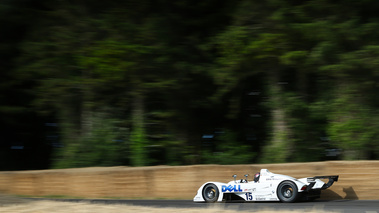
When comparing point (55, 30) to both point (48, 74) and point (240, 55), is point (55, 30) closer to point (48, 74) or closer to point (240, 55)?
point (48, 74)

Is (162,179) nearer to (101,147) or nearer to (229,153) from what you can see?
(229,153)

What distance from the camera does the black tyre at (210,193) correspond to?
1283 cm

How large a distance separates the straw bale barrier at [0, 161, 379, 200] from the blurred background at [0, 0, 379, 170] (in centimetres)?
264

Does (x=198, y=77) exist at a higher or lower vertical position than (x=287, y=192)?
higher

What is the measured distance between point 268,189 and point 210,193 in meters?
1.78

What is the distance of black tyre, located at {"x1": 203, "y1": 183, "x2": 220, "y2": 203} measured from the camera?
12828 mm

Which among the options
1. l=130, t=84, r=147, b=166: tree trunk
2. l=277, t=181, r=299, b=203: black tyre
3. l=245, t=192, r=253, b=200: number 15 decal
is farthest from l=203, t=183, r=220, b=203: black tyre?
l=130, t=84, r=147, b=166: tree trunk

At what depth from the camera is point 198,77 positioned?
18938mm

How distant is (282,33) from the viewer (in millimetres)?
15836

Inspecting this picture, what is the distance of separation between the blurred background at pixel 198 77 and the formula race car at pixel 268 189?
3930mm

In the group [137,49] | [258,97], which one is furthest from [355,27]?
[137,49]

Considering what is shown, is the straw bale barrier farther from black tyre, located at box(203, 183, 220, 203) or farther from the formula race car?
black tyre, located at box(203, 183, 220, 203)

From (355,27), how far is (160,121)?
844 centimetres

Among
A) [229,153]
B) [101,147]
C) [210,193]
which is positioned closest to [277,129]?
[229,153]
